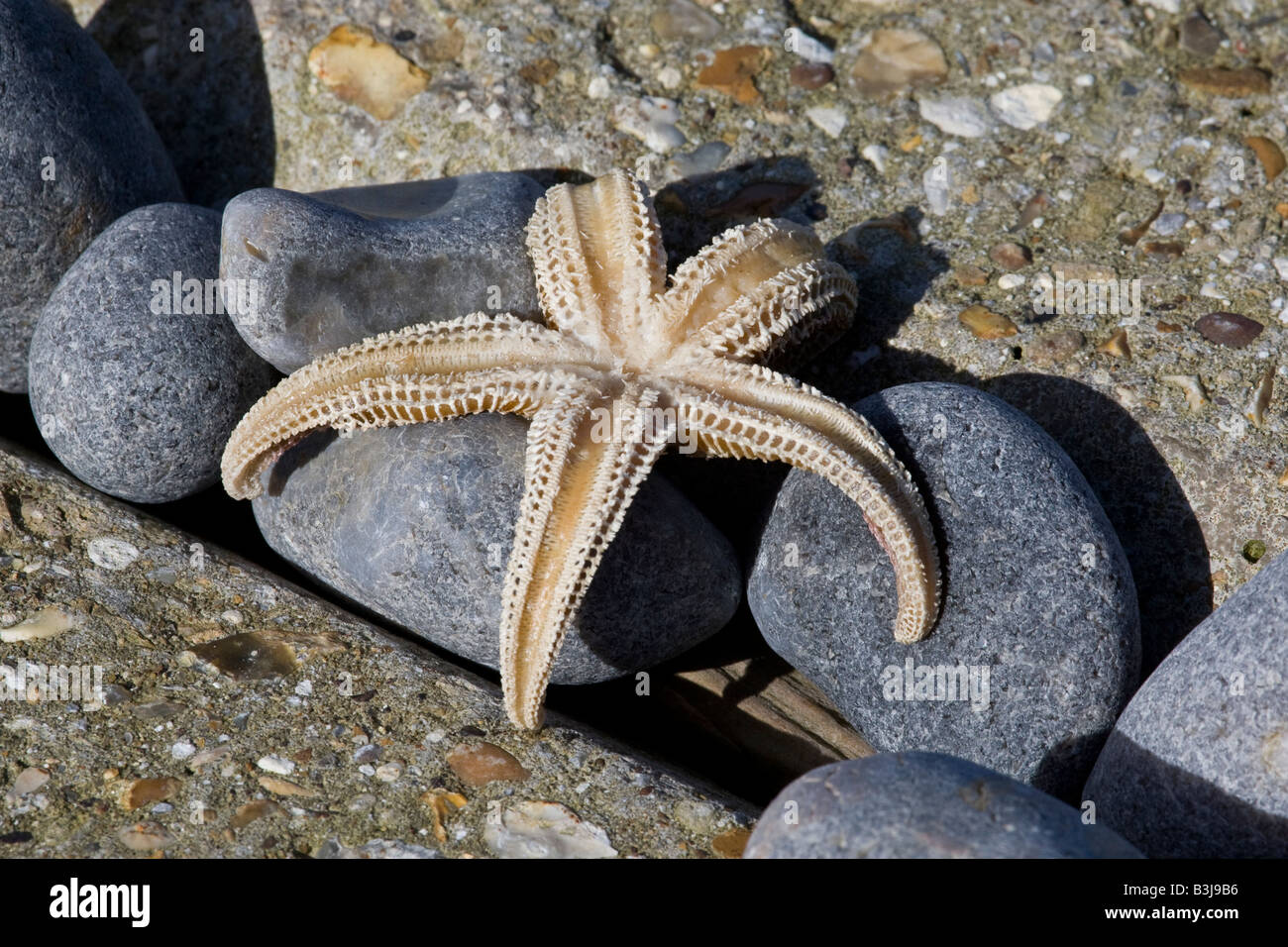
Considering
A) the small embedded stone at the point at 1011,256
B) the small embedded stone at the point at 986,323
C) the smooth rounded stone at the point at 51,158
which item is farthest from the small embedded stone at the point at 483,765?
the small embedded stone at the point at 1011,256

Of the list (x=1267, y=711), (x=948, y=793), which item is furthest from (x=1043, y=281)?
(x=948, y=793)

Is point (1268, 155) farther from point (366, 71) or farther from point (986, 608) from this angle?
point (366, 71)

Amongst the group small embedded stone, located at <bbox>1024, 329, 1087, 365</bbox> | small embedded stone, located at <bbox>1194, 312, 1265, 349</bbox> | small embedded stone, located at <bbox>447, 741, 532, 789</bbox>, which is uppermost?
small embedded stone, located at <bbox>1194, 312, 1265, 349</bbox>

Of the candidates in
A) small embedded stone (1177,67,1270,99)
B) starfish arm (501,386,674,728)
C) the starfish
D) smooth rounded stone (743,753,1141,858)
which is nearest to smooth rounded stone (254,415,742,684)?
the starfish

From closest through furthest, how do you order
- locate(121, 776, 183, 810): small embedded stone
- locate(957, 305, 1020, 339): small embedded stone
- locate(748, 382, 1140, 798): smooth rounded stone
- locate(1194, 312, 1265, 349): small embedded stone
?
locate(121, 776, 183, 810): small embedded stone < locate(748, 382, 1140, 798): smooth rounded stone < locate(1194, 312, 1265, 349): small embedded stone < locate(957, 305, 1020, 339): small embedded stone

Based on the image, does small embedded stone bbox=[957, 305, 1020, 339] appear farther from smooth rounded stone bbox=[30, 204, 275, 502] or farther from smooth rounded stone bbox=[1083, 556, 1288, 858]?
smooth rounded stone bbox=[30, 204, 275, 502]

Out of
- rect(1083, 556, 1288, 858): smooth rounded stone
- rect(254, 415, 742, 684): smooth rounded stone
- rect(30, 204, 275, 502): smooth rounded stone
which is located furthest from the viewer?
rect(30, 204, 275, 502): smooth rounded stone

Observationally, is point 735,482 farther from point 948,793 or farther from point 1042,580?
point 948,793
